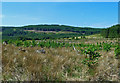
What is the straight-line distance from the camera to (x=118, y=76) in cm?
367

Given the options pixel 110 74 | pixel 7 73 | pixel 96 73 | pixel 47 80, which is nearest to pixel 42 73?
pixel 47 80

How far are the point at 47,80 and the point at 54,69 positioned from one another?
1.93 ft

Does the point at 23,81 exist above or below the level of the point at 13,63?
below

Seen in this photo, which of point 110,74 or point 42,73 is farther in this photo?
point 110,74

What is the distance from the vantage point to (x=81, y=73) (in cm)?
370

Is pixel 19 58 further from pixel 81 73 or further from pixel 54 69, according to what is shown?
pixel 81 73

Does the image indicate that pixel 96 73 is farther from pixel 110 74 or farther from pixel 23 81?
pixel 23 81

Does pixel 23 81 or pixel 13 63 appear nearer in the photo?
pixel 23 81

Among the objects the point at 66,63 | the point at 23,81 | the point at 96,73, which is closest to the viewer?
the point at 23,81

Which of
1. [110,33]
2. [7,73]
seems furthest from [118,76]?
[110,33]

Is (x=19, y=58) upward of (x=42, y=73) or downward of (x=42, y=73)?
upward

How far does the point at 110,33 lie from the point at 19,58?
89.0m

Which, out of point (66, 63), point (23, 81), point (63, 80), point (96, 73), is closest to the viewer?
point (23, 81)

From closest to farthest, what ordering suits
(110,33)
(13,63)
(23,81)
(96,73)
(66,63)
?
(23,81), (96,73), (13,63), (66,63), (110,33)
